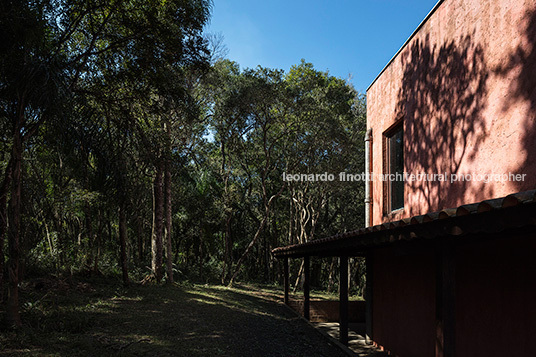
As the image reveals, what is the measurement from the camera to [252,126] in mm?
20562

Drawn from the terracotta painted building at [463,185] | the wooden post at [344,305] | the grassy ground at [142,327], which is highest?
the terracotta painted building at [463,185]

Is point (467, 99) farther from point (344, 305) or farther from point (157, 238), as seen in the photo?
point (157, 238)

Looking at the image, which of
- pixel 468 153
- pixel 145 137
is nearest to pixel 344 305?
pixel 468 153

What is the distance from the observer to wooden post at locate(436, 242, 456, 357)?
4137mm

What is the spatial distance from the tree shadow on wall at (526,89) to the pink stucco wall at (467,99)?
0.01m

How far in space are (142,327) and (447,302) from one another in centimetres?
666

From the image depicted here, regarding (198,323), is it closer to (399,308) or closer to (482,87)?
(399,308)

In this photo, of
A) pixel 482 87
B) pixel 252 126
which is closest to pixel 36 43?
pixel 482 87

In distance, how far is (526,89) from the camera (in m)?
4.55

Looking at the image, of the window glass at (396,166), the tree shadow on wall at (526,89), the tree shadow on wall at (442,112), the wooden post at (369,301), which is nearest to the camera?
the tree shadow on wall at (526,89)

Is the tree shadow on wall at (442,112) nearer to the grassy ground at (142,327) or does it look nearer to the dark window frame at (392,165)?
the dark window frame at (392,165)

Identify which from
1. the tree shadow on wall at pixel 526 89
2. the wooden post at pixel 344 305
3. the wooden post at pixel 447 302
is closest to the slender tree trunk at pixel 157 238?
the wooden post at pixel 344 305

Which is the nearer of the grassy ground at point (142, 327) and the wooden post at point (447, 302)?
the wooden post at point (447, 302)

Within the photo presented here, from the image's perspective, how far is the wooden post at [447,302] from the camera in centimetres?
414
